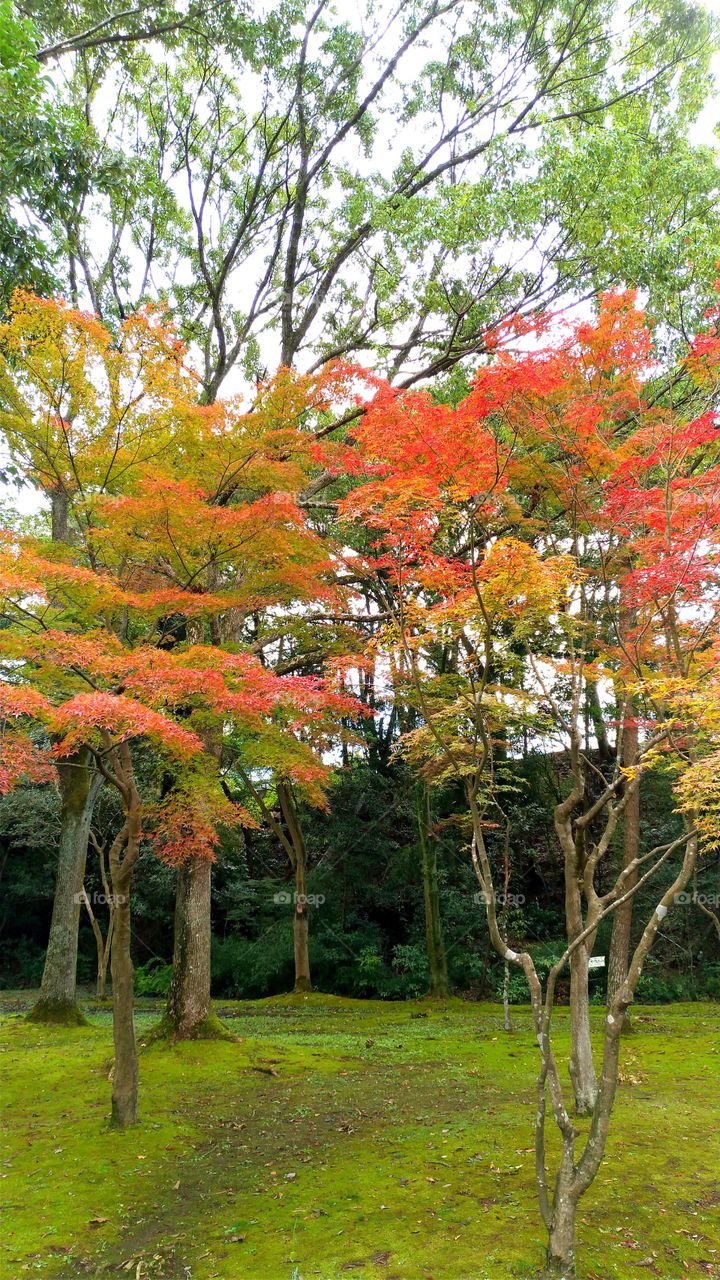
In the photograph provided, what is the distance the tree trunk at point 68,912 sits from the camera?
10180 mm

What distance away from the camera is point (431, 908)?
14086 mm

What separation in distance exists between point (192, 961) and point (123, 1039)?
9.39 ft

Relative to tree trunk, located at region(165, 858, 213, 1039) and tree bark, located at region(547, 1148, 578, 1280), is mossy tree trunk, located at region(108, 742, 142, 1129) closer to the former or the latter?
tree trunk, located at region(165, 858, 213, 1039)

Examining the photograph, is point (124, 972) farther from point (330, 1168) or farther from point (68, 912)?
point (68, 912)

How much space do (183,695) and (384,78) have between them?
28.8 feet

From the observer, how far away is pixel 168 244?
1116cm

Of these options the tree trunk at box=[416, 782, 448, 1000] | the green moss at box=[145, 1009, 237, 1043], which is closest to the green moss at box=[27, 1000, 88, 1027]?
the green moss at box=[145, 1009, 237, 1043]

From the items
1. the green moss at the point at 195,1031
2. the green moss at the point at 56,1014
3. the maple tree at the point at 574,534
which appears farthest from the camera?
the green moss at the point at 56,1014

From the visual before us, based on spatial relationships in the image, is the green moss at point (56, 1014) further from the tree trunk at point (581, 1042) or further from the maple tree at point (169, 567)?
the tree trunk at point (581, 1042)

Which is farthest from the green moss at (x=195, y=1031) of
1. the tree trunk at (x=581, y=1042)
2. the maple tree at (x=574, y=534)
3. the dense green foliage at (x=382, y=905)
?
the dense green foliage at (x=382, y=905)

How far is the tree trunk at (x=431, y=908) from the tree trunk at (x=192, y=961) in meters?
5.91

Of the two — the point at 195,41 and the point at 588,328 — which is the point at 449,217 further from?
the point at 195,41

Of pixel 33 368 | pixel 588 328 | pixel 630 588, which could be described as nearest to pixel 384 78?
pixel 588 328

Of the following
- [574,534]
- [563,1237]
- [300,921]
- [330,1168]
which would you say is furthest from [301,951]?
[563,1237]
